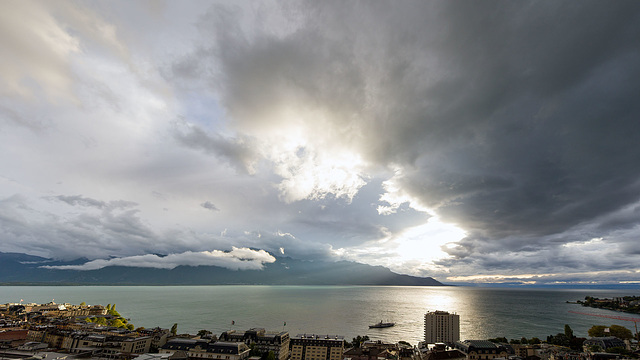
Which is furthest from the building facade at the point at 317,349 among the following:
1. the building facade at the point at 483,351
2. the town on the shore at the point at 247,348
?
the building facade at the point at 483,351

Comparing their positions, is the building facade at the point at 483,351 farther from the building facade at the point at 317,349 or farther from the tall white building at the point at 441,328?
the tall white building at the point at 441,328

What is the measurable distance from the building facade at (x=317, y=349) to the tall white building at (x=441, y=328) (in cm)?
5571

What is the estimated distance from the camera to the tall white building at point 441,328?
132m

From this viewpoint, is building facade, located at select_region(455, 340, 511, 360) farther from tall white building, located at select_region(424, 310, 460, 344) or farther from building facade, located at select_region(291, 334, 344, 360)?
tall white building, located at select_region(424, 310, 460, 344)

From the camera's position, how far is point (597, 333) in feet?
436

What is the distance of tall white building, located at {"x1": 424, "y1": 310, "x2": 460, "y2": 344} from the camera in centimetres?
13200

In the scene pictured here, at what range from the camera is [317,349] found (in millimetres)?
96500

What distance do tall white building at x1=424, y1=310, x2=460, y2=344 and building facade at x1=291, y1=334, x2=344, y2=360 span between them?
55.7 meters

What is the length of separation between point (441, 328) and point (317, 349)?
66.4 meters

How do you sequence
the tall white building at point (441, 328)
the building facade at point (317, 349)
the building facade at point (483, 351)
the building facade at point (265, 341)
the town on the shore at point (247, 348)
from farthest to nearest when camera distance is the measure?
the tall white building at point (441, 328), the building facade at point (265, 341), the building facade at point (317, 349), the building facade at point (483, 351), the town on the shore at point (247, 348)

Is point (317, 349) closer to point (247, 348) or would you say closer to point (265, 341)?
point (265, 341)

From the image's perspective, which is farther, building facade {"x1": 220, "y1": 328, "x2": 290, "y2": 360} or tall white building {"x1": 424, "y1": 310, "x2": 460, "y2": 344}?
tall white building {"x1": 424, "y1": 310, "x2": 460, "y2": 344}

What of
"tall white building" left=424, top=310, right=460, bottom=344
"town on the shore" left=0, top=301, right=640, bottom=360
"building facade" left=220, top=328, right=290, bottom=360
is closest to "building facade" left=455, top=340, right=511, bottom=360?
"town on the shore" left=0, top=301, right=640, bottom=360

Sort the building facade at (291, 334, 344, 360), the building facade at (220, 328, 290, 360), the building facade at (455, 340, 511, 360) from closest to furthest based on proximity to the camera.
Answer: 1. the building facade at (455, 340, 511, 360)
2. the building facade at (291, 334, 344, 360)
3. the building facade at (220, 328, 290, 360)
